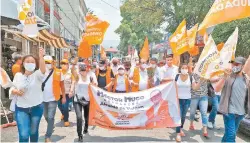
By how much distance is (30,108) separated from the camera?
518cm

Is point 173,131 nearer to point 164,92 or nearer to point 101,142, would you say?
point 164,92

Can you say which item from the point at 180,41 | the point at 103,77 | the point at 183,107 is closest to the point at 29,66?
the point at 183,107

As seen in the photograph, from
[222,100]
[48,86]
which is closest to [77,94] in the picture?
[48,86]

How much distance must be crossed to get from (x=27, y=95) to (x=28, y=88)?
11 cm

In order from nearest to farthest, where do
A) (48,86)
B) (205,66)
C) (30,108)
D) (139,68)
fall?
(30,108) < (205,66) < (48,86) < (139,68)

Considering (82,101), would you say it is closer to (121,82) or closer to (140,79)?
(121,82)

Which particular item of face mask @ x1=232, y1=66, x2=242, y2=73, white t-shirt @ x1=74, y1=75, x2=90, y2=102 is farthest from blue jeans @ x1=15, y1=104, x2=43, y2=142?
face mask @ x1=232, y1=66, x2=242, y2=73

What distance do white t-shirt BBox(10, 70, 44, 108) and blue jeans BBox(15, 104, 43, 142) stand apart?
3.2 inches

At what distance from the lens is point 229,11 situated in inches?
209

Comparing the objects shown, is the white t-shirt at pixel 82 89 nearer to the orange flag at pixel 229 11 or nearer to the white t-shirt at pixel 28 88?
the white t-shirt at pixel 28 88

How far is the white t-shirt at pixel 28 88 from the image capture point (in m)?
5.14

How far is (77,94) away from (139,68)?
2.71 metres

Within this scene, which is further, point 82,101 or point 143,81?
point 143,81

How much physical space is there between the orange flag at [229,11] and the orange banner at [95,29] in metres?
7.36
